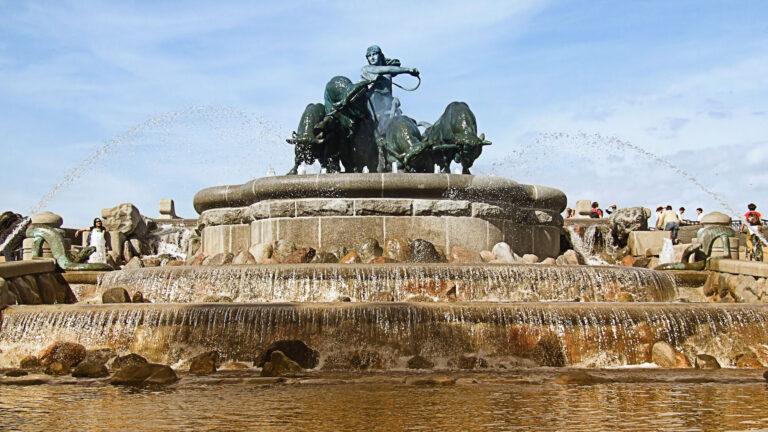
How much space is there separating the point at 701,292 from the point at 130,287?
842cm

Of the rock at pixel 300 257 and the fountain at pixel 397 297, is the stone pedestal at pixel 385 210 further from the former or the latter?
the rock at pixel 300 257

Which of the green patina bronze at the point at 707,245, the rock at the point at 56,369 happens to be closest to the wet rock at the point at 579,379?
the rock at the point at 56,369

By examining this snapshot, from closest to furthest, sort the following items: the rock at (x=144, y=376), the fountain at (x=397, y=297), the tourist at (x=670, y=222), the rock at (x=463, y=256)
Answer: the rock at (x=144, y=376), the fountain at (x=397, y=297), the rock at (x=463, y=256), the tourist at (x=670, y=222)

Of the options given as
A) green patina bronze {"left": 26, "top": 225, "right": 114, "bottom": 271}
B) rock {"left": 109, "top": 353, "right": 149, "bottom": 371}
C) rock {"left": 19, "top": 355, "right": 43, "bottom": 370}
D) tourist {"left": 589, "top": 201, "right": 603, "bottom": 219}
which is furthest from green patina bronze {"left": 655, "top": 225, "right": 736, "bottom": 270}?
tourist {"left": 589, "top": 201, "right": 603, "bottom": 219}

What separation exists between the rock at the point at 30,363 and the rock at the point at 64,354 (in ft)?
0.18

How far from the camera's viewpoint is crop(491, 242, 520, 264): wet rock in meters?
15.7

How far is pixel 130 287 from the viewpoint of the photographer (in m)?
12.3

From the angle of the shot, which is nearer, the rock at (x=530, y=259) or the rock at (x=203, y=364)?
the rock at (x=203, y=364)

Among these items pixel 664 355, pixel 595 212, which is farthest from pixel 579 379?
pixel 595 212

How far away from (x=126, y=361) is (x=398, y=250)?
261 inches

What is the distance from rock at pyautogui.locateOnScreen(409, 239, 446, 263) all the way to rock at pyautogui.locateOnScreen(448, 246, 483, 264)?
309mm

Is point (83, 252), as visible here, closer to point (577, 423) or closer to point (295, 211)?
point (295, 211)

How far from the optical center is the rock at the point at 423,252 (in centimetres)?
1494

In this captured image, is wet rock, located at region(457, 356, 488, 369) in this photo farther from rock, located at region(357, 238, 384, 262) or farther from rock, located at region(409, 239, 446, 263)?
rock, located at region(357, 238, 384, 262)
